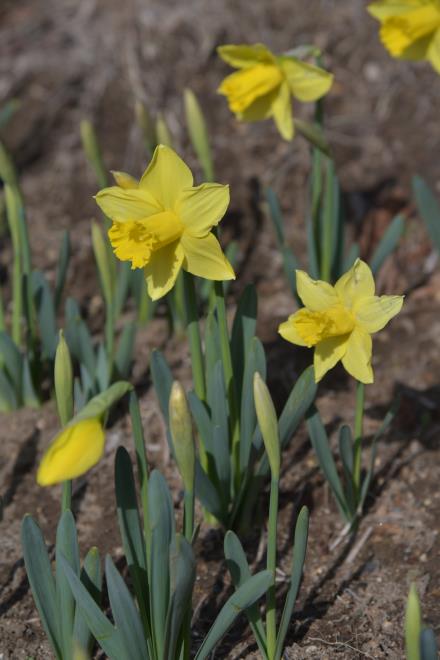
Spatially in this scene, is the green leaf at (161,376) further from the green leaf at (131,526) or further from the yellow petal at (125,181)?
the yellow petal at (125,181)

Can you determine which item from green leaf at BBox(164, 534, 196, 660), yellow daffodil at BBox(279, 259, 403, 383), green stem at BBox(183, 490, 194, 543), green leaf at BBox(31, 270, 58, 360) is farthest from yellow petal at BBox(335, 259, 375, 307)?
green leaf at BBox(31, 270, 58, 360)

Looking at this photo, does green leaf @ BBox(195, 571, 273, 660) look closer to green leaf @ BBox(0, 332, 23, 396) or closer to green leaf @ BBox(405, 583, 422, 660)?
green leaf @ BBox(405, 583, 422, 660)

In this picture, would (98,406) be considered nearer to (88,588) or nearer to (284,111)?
(88,588)

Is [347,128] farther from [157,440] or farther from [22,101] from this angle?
[157,440]

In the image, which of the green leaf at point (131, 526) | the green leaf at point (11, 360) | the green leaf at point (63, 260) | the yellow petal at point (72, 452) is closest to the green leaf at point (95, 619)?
the green leaf at point (131, 526)

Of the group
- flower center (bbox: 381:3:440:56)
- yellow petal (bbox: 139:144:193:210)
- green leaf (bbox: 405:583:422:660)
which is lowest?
green leaf (bbox: 405:583:422:660)

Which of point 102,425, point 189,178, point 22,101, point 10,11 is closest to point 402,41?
point 189,178
